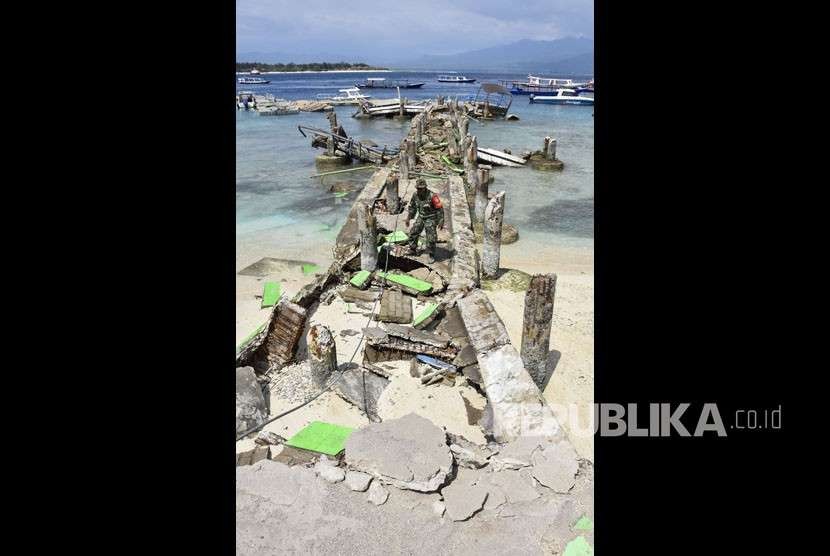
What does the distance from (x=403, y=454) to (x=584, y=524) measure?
2044 mm

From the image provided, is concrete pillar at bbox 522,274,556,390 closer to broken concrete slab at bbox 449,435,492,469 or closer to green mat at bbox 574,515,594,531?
broken concrete slab at bbox 449,435,492,469

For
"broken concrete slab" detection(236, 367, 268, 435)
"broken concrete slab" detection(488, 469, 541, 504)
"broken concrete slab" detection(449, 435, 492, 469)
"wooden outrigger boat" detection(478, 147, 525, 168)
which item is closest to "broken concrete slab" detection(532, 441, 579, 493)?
"broken concrete slab" detection(488, 469, 541, 504)

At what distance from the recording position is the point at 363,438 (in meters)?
5.96

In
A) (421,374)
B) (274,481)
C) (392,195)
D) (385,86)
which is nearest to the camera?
(274,481)

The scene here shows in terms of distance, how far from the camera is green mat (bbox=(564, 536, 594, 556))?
179 inches

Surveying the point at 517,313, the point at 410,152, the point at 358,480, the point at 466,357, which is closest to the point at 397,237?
the point at 517,313

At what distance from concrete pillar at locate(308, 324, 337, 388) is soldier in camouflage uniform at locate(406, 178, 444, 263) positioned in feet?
16.1

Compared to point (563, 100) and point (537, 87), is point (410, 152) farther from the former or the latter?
point (537, 87)

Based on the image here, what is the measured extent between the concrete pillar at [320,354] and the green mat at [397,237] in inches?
216

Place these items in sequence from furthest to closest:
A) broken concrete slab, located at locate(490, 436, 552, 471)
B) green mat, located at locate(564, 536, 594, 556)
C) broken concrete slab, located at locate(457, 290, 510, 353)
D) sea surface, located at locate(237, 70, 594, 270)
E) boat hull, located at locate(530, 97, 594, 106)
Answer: boat hull, located at locate(530, 97, 594, 106)
sea surface, located at locate(237, 70, 594, 270)
broken concrete slab, located at locate(457, 290, 510, 353)
broken concrete slab, located at locate(490, 436, 552, 471)
green mat, located at locate(564, 536, 594, 556)

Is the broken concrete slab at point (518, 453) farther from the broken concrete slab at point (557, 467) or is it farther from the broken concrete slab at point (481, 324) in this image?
the broken concrete slab at point (481, 324)

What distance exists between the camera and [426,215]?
39.3 feet
